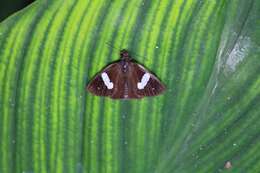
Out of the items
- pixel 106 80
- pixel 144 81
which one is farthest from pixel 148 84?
pixel 106 80

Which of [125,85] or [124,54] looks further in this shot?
[125,85]

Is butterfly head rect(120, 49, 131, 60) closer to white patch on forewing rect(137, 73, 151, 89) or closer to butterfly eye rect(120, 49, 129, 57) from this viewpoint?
butterfly eye rect(120, 49, 129, 57)

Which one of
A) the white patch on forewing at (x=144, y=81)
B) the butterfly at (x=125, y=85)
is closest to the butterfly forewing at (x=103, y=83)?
the butterfly at (x=125, y=85)

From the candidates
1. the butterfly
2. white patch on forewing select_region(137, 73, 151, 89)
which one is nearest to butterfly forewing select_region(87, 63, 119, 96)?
the butterfly

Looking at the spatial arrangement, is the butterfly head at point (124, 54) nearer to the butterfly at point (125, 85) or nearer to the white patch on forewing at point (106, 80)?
the butterfly at point (125, 85)

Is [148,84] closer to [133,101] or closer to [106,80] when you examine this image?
[133,101]
